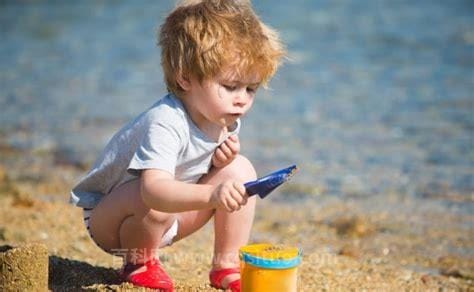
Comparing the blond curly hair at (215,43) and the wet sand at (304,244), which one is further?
the wet sand at (304,244)

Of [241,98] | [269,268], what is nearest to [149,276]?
[269,268]

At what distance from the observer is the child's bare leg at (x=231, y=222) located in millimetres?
3279

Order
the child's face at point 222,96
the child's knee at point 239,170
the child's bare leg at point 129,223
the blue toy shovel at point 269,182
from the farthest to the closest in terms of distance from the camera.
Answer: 1. the child's knee at point 239,170
2. the child's bare leg at point 129,223
3. the child's face at point 222,96
4. the blue toy shovel at point 269,182

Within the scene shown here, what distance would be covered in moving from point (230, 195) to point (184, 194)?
191 millimetres

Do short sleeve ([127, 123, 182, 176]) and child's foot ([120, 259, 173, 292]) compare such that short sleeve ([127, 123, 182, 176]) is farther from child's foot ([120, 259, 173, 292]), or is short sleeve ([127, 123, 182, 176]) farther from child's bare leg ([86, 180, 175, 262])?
child's foot ([120, 259, 173, 292])

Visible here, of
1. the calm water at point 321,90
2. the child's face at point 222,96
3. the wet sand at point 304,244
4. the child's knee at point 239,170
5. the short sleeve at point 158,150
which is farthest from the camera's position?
the calm water at point 321,90

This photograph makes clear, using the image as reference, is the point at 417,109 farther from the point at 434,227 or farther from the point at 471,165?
the point at 434,227

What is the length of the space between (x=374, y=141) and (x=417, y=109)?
1189 mm

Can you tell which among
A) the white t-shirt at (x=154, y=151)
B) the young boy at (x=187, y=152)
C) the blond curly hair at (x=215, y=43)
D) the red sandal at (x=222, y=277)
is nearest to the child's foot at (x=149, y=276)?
the young boy at (x=187, y=152)

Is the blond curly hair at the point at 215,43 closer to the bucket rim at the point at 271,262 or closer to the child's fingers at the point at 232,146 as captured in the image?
the child's fingers at the point at 232,146

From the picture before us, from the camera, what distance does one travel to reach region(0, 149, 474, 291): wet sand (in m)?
3.74

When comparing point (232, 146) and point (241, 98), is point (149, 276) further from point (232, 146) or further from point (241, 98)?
point (241, 98)

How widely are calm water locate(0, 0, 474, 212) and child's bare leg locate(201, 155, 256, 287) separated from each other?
9.08ft

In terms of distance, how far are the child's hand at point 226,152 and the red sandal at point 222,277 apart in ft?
1.41
